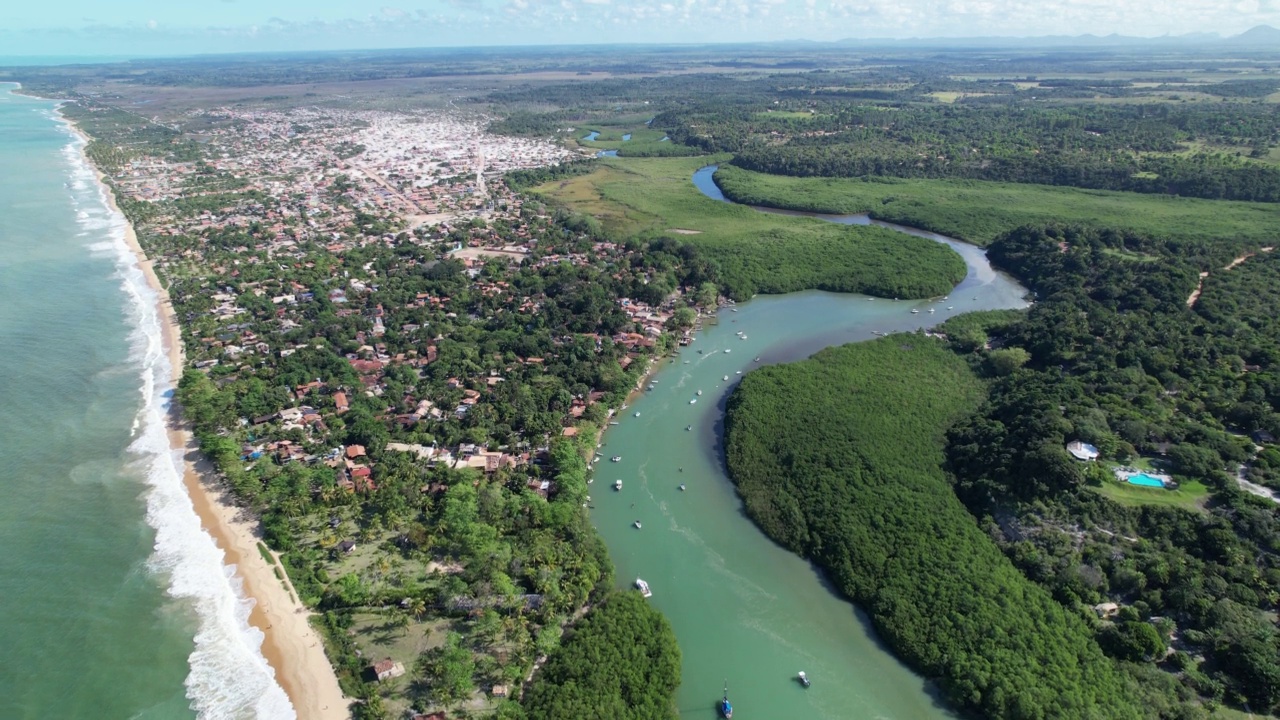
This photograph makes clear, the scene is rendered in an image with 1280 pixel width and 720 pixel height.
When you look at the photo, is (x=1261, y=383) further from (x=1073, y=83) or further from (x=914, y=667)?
(x=1073, y=83)

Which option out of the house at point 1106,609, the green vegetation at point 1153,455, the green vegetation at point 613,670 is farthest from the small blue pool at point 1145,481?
the green vegetation at point 613,670

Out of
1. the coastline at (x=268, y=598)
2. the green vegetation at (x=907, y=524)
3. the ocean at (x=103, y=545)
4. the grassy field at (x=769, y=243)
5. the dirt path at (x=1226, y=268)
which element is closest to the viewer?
the green vegetation at (x=907, y=524)

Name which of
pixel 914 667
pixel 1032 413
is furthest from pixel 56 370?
pixel 1032 413

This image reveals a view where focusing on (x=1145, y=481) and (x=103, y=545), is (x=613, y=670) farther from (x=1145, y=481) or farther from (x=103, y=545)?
(x=1145, y=481)

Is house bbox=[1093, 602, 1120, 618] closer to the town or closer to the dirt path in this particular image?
the town

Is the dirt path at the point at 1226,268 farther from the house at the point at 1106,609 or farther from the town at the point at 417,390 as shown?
the town at the point at 417,390

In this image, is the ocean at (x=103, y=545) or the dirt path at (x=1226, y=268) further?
the dirt path at (x=1226, y=268)

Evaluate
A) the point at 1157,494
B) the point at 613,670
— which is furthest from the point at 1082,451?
the point at 613,670
